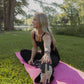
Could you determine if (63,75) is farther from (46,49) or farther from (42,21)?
(42,21)

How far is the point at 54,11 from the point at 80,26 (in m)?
7.99

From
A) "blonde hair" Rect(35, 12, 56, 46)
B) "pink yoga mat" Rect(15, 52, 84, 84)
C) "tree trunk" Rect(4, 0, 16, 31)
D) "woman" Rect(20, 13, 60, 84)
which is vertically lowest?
"pink yoga mat" Rect(15, 52, 84, 84)

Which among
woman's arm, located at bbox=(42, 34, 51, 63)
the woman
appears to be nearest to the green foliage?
the woman

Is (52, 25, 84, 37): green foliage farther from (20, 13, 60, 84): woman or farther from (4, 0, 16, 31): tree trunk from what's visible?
(20, 13, 60, 84): woman

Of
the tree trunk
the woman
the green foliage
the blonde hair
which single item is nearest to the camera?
the woman

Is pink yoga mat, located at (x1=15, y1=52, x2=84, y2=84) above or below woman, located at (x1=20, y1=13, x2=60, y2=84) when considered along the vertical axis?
below

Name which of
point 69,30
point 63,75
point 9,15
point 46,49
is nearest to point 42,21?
point 46,49

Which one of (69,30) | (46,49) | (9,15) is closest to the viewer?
(46,49)

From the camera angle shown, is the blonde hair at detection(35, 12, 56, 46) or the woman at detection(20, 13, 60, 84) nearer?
the woman at detection(20, 13, 60, 84)

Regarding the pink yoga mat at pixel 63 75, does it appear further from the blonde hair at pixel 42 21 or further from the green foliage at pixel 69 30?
the green foliage at pixel 69 30

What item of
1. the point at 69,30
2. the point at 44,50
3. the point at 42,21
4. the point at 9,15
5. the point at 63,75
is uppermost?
the point at 9,15

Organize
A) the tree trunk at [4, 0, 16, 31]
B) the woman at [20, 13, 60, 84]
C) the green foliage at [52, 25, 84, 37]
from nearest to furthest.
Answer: the woman at [20, 13, 60, 84]
the green foliage at [52, 25, 84, 37]
the tree trunk at [4, 0, 16, 31]

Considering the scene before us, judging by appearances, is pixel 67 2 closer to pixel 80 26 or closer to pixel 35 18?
pixel 80 26

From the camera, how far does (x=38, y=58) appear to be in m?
2.72
